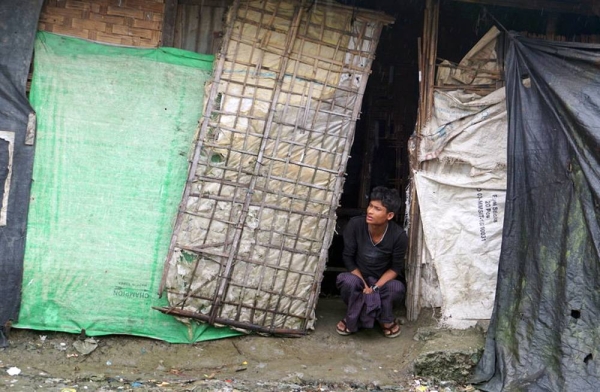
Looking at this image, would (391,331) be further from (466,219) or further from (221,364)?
(221,364)

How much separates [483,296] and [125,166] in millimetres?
3269

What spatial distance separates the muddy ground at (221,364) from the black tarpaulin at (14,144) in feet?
1.59

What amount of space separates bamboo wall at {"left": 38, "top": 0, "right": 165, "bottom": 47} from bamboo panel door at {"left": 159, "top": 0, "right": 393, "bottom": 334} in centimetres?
65

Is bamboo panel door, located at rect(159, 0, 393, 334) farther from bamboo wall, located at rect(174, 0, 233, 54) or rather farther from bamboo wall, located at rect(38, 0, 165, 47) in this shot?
bamboo wall, located at rect(38, 0, 165, 47)

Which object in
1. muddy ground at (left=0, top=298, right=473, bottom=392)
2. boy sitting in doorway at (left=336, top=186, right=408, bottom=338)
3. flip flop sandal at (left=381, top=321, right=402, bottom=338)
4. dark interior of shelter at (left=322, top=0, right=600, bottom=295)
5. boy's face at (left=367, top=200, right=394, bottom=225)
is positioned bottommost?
muddy ground at (left=0, top=298, right=473, bottom=392)

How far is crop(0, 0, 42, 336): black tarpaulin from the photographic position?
5.20 m

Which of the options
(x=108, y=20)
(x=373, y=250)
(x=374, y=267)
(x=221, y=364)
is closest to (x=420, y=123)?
(x=373, y=250)

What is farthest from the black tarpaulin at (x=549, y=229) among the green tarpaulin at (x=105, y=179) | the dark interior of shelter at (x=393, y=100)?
the green tarpaulin at (x=105, y=179)

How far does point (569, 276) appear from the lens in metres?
4.76

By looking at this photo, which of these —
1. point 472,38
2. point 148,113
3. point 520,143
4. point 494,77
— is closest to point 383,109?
point 472,38

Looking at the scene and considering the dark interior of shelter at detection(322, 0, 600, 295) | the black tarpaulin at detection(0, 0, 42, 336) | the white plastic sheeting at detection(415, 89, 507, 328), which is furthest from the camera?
the dark interior of shelter at detection(322, 0, 600, 295)

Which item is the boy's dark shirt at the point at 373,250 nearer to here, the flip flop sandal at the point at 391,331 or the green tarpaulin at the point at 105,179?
the flip flop sandal at the point at 391,331

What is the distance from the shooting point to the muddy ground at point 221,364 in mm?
4977

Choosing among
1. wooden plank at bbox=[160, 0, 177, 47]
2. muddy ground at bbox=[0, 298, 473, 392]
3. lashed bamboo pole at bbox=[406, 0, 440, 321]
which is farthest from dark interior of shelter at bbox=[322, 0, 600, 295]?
wooden plank at bbox=[160, 0, 177, 47]
